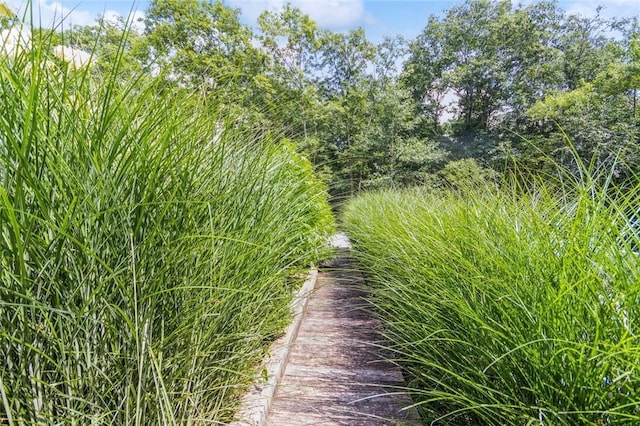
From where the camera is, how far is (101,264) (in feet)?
1.95

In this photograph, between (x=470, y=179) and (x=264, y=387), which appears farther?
(x=470, y=179)

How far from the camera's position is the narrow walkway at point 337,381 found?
3.34ft

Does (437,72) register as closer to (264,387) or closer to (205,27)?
(205,27)

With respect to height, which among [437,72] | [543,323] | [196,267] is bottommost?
[543,323]

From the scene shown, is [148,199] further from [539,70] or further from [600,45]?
[600,45]

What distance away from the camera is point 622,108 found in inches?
422

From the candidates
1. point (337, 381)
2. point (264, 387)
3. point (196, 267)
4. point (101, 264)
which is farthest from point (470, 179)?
point (101, 264)

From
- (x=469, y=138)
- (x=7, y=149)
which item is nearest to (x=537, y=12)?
(x=469, y=138)

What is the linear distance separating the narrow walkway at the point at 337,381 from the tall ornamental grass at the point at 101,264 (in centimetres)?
27

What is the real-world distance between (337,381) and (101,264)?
1016 mm

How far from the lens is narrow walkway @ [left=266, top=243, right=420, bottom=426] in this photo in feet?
3.34

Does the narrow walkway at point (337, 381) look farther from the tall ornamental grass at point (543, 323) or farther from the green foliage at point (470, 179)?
the green foliage at point (470, 179)

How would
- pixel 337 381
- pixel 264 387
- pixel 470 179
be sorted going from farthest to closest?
pixel 470 179 < pixel 337 381 < pixel 264 387

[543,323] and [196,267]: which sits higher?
[196,267]
